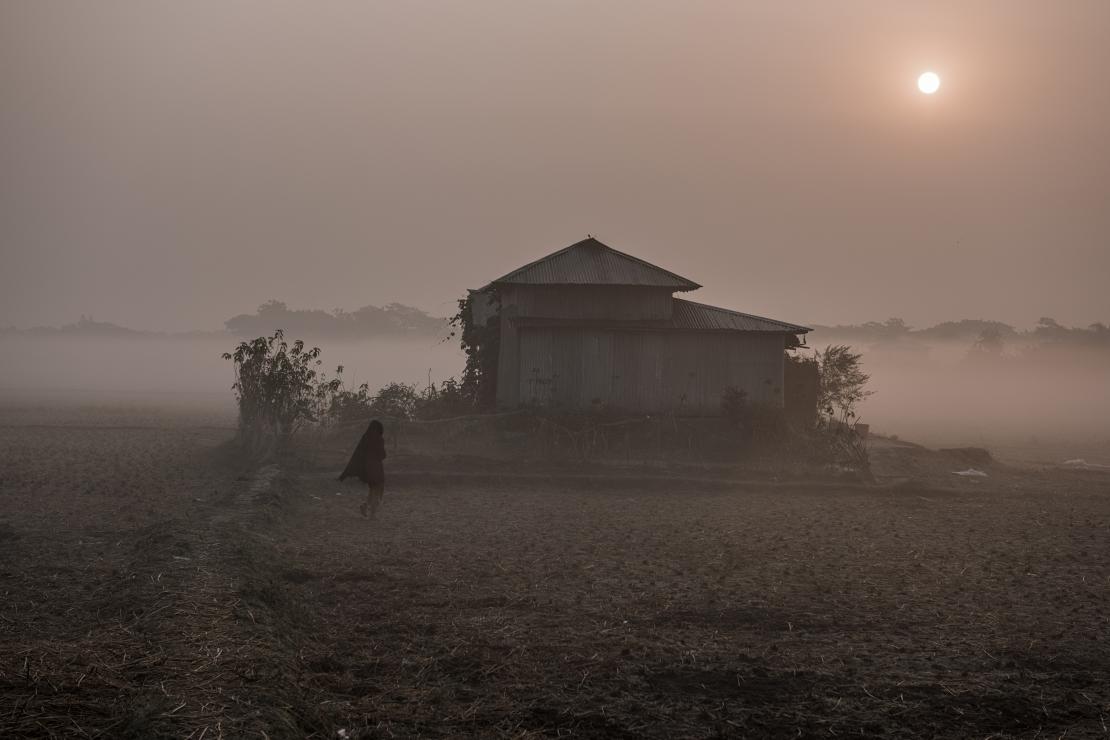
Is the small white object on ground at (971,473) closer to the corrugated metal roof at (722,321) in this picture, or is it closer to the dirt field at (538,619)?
the corrugated metal roof at (722,321)

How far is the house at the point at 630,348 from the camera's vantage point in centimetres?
2762

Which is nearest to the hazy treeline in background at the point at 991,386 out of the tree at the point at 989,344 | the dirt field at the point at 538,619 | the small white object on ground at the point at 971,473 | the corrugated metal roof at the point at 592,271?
the tree at the point at 989,344

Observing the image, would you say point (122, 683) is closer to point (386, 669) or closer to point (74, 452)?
point (386, 669)

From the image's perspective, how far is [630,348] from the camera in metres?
27.9

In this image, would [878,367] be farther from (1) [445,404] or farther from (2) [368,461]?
(2) [368,461]

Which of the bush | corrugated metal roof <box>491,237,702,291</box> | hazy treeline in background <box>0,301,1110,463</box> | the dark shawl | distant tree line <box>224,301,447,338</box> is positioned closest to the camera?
the dark shawl

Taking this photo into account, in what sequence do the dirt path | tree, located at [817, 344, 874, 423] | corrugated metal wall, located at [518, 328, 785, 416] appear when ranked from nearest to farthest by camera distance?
1. the dirt path
2. corrugated metal wall, located at [518, 328, 785, 416]
3. tree, located at [817, 344, 874, 423]

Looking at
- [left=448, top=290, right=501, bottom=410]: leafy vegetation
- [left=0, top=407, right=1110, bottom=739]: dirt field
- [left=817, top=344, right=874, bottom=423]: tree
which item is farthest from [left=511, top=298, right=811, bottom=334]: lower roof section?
[left=0, top=407, right=1110, bottom=739]: dirt field

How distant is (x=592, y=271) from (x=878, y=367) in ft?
353

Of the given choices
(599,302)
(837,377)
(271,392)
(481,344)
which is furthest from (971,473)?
(271,392)

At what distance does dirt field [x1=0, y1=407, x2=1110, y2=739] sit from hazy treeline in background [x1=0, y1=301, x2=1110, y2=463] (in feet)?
77.5

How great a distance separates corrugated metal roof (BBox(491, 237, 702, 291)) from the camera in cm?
2823

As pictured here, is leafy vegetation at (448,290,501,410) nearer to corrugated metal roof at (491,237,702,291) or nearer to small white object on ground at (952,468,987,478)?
corrugated metal roof at (491,237,702,291)

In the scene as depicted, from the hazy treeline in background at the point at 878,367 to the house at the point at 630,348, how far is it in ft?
38.7
